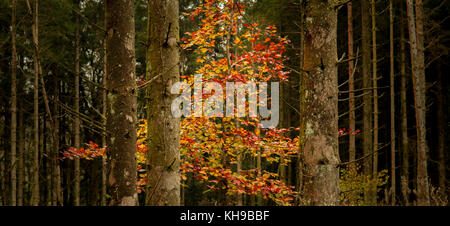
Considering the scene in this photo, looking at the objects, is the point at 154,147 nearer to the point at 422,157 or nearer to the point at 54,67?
the point at 422,157

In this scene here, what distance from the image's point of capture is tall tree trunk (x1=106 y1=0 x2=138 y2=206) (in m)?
2.04

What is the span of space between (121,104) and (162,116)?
0.95 m

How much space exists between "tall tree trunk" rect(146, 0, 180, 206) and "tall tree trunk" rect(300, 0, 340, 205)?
1403 millimetres

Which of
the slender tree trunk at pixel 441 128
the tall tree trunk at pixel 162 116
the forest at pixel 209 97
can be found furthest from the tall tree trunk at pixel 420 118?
the slender tree trunk at pixel 441 128

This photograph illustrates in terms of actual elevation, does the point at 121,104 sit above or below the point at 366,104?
below

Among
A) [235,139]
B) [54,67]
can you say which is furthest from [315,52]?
[54,67]

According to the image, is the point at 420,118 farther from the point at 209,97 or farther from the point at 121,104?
the point at 121,104

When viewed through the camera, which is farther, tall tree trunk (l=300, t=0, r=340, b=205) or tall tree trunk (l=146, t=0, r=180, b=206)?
tall tree trunk (l=146, t=0, r=180, b=206)

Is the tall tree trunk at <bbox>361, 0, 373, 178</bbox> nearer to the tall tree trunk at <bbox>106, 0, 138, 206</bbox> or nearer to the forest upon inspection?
the forest

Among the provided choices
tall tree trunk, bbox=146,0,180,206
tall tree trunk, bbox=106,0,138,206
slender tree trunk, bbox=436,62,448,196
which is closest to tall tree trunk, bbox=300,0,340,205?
tall tree trunk, bbox=146,0,180,206

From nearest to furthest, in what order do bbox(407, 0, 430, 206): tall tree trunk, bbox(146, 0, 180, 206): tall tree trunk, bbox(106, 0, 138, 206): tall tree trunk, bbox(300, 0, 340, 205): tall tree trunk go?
1. bbox(106, 0, 138, 206): tall tree trunk
2. bbox(300, 0, 340, 205): tall tree trunk
3. bbox(146, 0, 180, 206): tall tree trunk
4. bbox(407, 0, 430, 206): tall tree trunk

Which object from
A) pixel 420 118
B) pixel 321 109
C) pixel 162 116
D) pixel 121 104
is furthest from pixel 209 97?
pixel 420 118

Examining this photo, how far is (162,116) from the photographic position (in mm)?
3031
